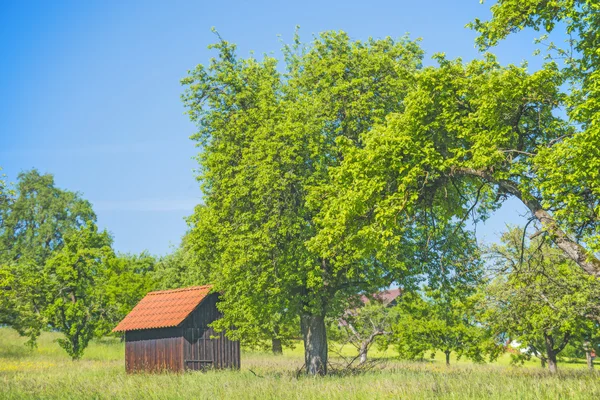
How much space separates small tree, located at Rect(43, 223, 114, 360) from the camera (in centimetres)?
4228

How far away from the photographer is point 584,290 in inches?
827

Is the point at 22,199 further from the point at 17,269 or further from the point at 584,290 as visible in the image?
the point at 584,290

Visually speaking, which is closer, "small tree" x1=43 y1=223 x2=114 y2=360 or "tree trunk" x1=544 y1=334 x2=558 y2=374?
"tree trunk" x1=544 y1=334 x2=558 y2=374

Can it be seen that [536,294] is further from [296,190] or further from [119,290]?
[119,290]

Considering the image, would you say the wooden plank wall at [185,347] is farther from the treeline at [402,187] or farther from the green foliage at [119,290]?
the green foliage at [119,290]

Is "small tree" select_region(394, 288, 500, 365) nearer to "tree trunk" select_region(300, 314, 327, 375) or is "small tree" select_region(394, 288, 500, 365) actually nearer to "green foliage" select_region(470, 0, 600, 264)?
"tree trunk" select_region(300, 314, 327, 375)

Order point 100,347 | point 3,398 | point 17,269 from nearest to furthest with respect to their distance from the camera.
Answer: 1. point 3,398
2. point 17,269
3. point 100,347

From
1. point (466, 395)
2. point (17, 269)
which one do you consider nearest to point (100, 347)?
point (17, 269)

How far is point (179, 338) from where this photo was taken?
105 ft

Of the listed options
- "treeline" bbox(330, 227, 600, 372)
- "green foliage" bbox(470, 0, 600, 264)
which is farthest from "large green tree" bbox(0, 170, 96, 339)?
"green foliage" bbox(470, 0, 600, 264)

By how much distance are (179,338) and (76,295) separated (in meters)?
15.5

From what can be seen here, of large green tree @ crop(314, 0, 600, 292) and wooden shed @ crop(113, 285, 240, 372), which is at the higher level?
large green tree @ crop(314, 0, 600, 292)

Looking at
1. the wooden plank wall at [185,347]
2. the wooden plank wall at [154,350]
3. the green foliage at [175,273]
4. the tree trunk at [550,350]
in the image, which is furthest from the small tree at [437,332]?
the green foliage at [175,273]

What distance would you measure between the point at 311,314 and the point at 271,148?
7534mm
